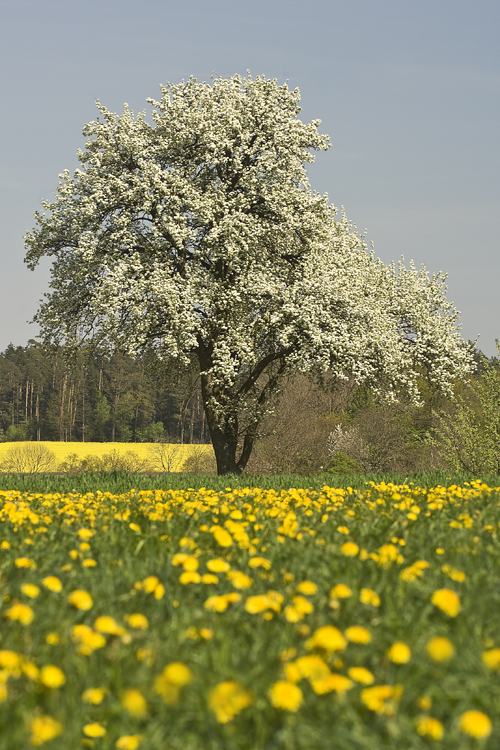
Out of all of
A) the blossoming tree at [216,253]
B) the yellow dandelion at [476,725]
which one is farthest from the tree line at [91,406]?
the yellow dandelion at [476,725]

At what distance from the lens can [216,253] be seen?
54.6ft

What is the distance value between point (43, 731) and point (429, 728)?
100cm

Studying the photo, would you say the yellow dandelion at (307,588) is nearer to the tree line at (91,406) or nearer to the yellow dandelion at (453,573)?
the yellow dandelion at (453,573)

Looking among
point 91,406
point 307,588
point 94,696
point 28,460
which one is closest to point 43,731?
point 94,696

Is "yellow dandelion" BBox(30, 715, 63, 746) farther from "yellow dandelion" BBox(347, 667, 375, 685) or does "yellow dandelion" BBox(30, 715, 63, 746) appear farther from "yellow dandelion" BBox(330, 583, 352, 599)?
"yellow dandelion" BBox(330, 583, 352, 599)

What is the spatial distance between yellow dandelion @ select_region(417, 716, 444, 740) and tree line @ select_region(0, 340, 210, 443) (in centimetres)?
7709

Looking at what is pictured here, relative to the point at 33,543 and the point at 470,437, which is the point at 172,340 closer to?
the point at 470,437

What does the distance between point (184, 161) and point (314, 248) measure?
4308 millimetres

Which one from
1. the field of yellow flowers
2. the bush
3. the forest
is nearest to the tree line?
the bush

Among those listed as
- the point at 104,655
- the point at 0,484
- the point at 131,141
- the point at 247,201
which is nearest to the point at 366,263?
the point at 247,201

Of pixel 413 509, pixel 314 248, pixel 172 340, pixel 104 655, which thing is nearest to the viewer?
pixel 104 655

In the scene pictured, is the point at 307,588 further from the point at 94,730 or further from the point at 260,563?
the point at 94,730

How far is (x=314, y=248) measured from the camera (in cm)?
1800

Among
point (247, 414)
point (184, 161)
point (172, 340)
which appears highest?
point (184, 161)
